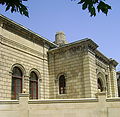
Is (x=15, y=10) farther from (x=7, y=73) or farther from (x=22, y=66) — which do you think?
(x=22, y=66)

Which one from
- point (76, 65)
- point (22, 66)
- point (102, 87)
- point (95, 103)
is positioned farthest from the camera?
point (102, 87)

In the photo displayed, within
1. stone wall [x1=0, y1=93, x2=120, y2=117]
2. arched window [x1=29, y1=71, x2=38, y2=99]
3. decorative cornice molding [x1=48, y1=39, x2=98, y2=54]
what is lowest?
stone wall [x1=0, y1=93, x2=120, y2=117]

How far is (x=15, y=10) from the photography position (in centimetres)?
345

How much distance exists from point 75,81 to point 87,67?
1.57 metres

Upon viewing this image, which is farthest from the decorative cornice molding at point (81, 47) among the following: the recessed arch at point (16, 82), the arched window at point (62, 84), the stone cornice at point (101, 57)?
the recessed arch at point (16, 82)

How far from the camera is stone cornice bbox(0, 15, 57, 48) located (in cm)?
1507

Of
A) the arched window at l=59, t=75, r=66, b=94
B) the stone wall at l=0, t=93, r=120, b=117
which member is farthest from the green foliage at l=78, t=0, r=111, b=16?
the arched window at l=59, t=75, r=66, b=94

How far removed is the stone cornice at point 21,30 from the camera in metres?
15.1

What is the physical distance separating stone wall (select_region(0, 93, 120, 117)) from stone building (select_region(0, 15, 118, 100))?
215 centimetres

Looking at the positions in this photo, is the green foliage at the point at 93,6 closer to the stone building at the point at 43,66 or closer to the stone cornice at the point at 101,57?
the stone building at the point at 43,66

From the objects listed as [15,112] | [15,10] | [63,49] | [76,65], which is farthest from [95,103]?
[15,10]

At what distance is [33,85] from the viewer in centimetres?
1706

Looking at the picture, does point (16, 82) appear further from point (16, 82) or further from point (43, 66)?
point (43, 66)

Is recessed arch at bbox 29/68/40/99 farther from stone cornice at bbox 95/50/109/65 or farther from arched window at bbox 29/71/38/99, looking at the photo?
stone cornice at bbox 95/50/109/65
